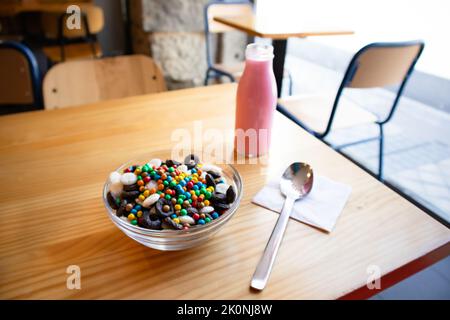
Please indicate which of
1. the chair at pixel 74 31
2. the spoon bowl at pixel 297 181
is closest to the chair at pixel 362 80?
the spoon bowl at pixel 297 181

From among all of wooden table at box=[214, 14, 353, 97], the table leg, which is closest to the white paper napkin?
wooden table at box=[214, 14, 353, 97]

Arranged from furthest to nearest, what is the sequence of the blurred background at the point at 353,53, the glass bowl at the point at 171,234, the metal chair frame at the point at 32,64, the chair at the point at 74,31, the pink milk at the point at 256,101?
1. the chair at the point at 74,31
2. the blurred background at the point at 353,53
3. the metal chair frame at the point at 32,64
4. the pink milk at the point at 256,101
5. the glass bowl at the point at 171,234

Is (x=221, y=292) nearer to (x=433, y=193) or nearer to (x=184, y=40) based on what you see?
(x=433, y=193)

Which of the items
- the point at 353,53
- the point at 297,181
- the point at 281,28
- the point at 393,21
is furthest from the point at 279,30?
the point at 297,181

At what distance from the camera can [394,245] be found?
511mm

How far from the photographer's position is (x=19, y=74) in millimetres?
1106

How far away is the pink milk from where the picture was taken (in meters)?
0.67

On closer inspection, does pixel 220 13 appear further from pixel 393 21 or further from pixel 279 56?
pixel 393 21

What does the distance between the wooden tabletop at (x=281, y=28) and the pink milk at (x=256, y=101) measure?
3.31 ft

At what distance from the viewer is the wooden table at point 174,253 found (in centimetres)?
45

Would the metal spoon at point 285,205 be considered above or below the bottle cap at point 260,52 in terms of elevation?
below

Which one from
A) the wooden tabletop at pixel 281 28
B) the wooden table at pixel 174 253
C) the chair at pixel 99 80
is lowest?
the wooden table at pixel 174 253

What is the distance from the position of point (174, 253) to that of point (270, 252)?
14 centimetres

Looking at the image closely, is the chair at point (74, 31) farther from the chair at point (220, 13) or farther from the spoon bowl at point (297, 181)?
the spoon bowl at point (297, 181)
